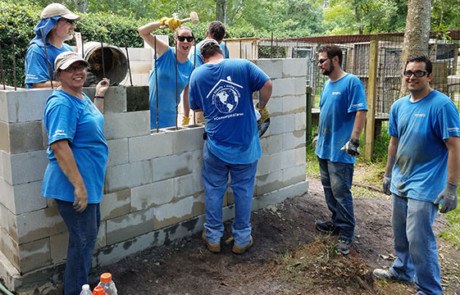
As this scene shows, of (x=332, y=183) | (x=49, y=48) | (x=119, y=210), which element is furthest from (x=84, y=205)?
(x=332, y=183)

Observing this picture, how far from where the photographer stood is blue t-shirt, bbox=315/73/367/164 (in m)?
4.18

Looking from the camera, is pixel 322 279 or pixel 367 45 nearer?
pixel 322 279

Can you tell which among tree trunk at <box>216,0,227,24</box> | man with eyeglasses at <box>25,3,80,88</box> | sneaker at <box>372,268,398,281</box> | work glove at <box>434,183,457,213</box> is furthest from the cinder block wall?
tree trunk at <box>216,0,227,24</box>

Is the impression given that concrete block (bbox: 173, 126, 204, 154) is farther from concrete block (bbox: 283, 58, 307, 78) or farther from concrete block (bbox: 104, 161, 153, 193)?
concrete block (bbox: 283, 58, 307, 78)

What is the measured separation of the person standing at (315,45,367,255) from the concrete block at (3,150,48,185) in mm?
2710

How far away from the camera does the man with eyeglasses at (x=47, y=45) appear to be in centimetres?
341

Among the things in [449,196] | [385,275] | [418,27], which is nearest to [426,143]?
[449,196]

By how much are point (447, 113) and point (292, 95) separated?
2295 millimetres

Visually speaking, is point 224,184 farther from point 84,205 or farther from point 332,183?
point 84,205

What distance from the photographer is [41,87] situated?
338 centimetres

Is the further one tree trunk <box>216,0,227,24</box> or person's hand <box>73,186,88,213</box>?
tree trunk <box>216,0,227,24</box>

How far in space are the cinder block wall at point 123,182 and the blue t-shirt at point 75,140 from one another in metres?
0.36

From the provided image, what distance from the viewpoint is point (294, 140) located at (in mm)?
5496

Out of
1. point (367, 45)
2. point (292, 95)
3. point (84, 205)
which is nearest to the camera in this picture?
point (84, 205)
